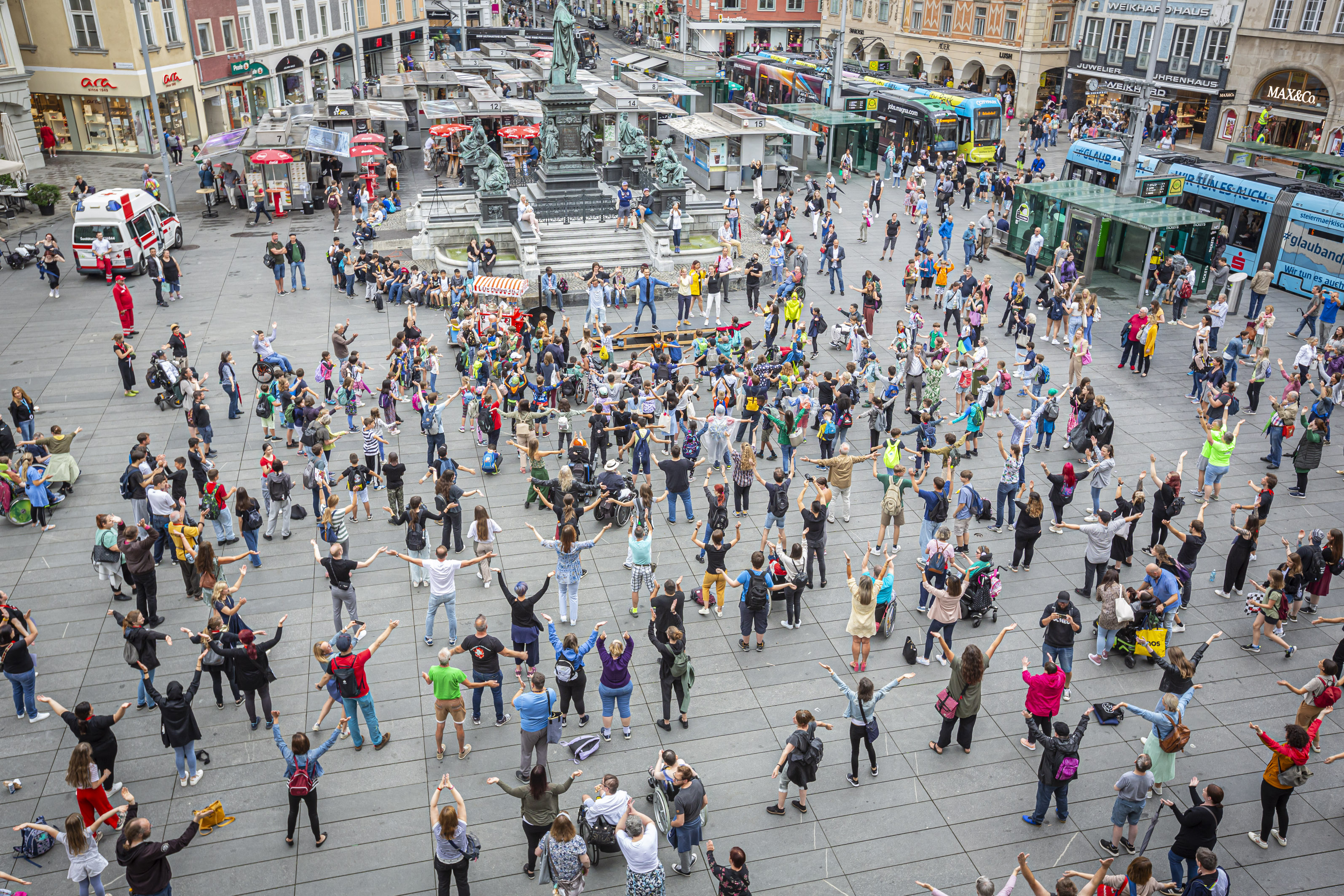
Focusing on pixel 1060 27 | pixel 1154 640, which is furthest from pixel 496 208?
pixel 1060 27

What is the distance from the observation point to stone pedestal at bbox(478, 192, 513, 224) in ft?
98.9

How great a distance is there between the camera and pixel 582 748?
37.4 ft

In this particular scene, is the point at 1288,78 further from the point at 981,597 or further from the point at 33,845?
the point at 33,845

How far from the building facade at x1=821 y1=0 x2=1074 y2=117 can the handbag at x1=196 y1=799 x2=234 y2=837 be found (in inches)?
1893

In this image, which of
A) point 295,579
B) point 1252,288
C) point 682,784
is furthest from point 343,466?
point 1252,288

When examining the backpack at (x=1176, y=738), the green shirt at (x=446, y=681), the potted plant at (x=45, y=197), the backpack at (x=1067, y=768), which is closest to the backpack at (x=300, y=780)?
the green shirt at (x=446, y=681)

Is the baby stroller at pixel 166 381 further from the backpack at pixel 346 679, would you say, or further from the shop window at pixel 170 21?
the shop window at pixel 170 21

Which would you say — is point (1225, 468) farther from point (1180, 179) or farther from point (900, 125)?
point (900, 125)

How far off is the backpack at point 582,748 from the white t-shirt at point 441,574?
272 cm

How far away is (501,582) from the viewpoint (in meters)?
11.9

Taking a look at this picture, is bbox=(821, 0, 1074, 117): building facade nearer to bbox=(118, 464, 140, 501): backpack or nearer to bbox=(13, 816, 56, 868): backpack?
bbox=(118, 464, 140, 501): backpack

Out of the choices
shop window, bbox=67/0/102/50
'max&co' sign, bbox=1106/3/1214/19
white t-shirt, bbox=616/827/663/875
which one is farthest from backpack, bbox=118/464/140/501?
'max&co' sign, bbox=1106/3/1214/19

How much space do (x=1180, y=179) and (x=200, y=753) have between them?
2996 cm

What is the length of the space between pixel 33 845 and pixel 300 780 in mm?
3027
